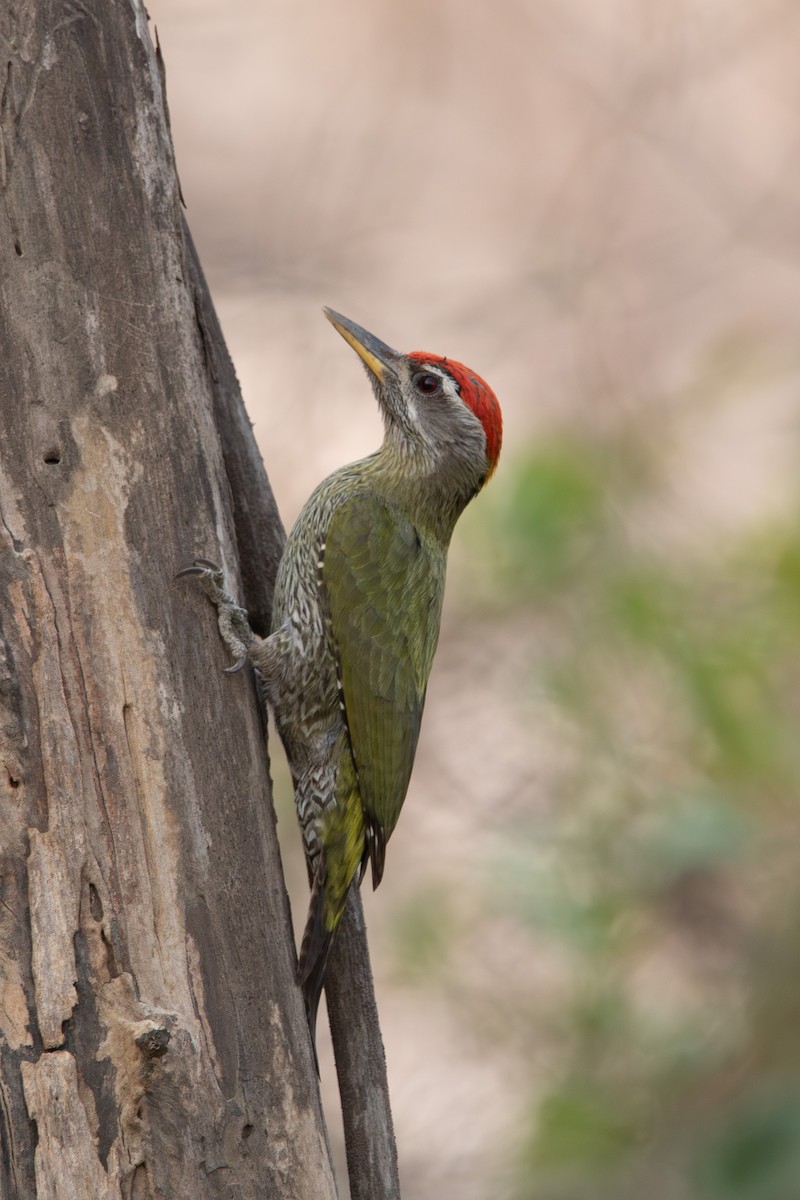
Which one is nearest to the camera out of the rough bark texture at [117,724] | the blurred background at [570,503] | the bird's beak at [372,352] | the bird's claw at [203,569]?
the rough bark texture at [117,724]

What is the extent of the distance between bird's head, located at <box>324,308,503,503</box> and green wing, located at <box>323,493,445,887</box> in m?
0.26

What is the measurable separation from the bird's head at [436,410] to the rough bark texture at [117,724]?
1177 millimetres

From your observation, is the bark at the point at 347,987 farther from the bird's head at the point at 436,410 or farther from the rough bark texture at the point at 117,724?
the bird's head at the point at 436,410

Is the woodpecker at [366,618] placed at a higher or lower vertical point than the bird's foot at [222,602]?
higher

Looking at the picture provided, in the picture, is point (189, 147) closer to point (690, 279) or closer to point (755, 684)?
point (690, 279)

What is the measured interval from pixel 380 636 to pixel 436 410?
75 cm

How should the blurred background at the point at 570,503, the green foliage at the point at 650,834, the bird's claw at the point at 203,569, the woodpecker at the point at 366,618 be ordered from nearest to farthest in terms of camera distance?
1. the bird's claw at the point at 203,569
2. the woodpecker at the point at 366,618
3. the green foliage at the point at 650,834
4. the blurred background at the point at 570,503

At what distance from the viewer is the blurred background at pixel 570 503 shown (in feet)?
16.4

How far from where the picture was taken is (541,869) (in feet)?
17.2

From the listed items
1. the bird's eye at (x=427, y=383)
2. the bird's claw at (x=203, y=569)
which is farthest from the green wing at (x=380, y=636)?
the bird's claw at (x=203, y=569)

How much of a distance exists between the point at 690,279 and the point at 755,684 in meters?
2.81

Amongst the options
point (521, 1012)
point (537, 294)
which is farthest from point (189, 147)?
point (521, 1012)

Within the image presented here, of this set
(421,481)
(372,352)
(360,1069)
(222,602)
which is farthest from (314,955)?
(372,352)

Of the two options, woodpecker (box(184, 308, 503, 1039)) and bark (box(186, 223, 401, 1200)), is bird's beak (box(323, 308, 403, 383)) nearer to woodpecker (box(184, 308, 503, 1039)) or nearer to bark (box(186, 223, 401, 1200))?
woodpecker (box(184, 308, 503, 1039))
